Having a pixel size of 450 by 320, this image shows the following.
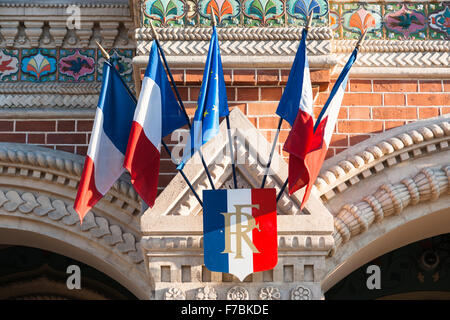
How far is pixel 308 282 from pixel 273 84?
1373mm

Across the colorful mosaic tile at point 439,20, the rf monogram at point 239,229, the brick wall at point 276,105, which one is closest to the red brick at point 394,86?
the brick wall at point 276,105

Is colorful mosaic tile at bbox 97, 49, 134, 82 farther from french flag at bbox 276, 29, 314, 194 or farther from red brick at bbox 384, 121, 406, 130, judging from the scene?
red brick at bbox 384, 121, 406, 130

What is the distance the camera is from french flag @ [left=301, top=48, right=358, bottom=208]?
5188 mm

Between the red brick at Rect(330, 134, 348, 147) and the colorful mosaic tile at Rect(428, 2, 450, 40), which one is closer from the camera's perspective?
the red brick at Rect(330, 134, 348, 147)

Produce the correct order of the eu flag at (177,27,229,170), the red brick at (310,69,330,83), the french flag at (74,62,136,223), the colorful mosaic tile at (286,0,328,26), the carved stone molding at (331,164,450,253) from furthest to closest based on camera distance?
1. the colorful mosaic tile at (286,0,328,26)
2. the red brick at (310,69,330,83)
3. the carved stone molding at (331,164,450,253)
4. the french flag at (74,62,136,223)
5. the eu flag at (177,27,229,170)

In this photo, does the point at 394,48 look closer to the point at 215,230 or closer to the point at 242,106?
the point at 242,106

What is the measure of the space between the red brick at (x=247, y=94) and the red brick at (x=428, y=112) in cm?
115

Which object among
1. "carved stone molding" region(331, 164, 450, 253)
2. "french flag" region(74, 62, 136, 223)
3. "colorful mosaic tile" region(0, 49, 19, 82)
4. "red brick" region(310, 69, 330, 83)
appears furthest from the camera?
"colorful mosaic tile" region(0, 49, 19, 82)

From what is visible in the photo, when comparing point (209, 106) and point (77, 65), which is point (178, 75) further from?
point (77, 65)

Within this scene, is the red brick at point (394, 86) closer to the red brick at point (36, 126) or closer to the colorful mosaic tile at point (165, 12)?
the colorful mosaic tile at point (165, 12)

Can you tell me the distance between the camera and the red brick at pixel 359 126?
6055 mm

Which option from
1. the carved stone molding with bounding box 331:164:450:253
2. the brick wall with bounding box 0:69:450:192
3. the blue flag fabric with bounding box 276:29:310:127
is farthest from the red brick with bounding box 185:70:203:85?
the carved stone molding with bounding box 331:164:450:253

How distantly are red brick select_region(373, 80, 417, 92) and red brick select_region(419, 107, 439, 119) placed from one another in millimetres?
160
